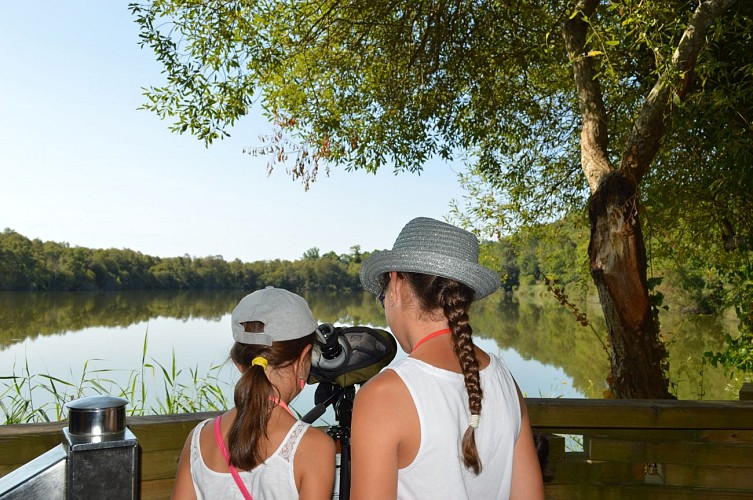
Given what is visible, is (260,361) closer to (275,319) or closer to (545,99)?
(275,319)

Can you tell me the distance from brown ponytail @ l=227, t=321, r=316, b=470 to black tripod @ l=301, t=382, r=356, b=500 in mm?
102

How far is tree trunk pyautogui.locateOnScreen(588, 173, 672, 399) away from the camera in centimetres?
430

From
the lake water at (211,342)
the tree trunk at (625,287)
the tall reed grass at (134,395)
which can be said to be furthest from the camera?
the lake water at (211,342)

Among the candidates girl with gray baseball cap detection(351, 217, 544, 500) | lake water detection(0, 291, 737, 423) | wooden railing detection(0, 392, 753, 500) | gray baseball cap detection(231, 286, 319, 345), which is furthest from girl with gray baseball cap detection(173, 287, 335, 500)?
lake water detection(0, 291, 737, 423)

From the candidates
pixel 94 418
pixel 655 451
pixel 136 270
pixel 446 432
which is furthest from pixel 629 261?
pixel 136 270

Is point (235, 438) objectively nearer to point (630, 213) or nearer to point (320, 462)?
point (320, 462)

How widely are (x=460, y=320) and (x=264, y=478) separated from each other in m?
0.59

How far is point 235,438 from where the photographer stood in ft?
4.93

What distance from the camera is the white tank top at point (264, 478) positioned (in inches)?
58.9

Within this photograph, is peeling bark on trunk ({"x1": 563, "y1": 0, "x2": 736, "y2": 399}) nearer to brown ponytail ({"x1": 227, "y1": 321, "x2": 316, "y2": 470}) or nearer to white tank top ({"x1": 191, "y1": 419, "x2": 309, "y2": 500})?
brown ponytail ({"x1": 227, "y1": 321, "x2": 316, "y2": 470})

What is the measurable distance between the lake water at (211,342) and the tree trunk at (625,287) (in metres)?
2.69

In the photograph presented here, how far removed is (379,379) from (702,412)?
7.30 feet

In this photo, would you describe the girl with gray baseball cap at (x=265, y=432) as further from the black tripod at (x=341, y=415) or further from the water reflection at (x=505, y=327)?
the water reflection at (x=505, y=327)

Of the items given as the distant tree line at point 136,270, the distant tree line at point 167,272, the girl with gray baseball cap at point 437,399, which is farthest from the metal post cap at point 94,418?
the distant tree line at point 136,270
